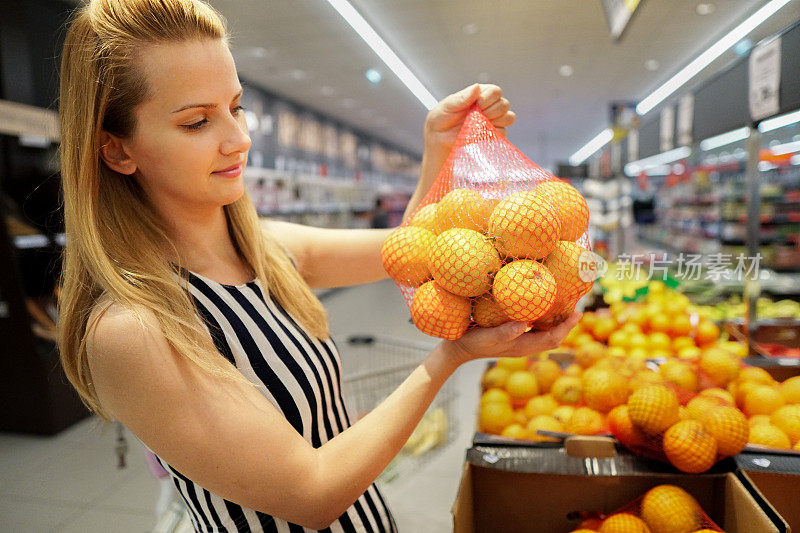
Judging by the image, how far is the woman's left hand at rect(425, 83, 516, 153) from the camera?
1.11m

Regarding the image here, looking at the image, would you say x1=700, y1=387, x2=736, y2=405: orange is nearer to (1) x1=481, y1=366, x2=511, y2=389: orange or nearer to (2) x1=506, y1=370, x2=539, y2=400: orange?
(2) x1=506, y1=370, x2=539, y2=400: orange

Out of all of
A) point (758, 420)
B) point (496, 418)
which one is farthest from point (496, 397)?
point (758, 420)

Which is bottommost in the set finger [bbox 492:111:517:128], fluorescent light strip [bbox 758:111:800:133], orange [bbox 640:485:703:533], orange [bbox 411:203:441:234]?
orange [bbox 640:485:703:533]

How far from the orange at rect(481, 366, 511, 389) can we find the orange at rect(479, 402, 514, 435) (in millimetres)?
137

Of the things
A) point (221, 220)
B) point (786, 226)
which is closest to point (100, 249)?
point (221, 220)

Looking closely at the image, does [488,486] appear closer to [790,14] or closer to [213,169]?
[213,169]

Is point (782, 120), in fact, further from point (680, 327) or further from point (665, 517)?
point (665, 517)

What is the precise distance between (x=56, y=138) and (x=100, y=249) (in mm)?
4472

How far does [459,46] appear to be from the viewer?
1.61 m

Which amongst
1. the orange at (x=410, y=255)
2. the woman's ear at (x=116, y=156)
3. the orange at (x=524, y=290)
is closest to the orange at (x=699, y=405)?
the orange at (x=524, y=290)

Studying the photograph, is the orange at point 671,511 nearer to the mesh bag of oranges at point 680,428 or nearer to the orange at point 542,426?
the mesh bag of oranges at point 680,428

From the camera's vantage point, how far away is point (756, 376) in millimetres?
1468

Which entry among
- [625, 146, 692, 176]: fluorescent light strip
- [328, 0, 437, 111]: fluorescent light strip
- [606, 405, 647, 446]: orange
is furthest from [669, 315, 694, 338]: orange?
[625, 146, 692, 176]: fluorescent light strip

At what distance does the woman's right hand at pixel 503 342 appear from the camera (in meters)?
0.86
